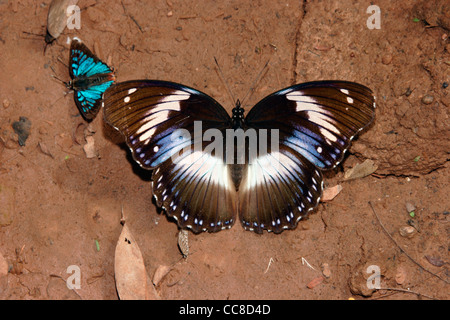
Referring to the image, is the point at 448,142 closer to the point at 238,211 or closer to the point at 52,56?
the point at 238,211

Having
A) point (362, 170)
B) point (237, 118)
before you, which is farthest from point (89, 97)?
point (362, 170)

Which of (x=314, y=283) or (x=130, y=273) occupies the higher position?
(x=130, y=273)

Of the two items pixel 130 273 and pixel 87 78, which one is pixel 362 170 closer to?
pixel 130 273

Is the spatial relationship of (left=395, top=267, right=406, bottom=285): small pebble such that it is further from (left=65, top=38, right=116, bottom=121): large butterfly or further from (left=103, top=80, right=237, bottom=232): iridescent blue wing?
(left=65, top=38, right=116, bottom=121): large butterfly

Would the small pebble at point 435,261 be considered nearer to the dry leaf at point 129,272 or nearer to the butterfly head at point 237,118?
the butterfly head at point 237,118
